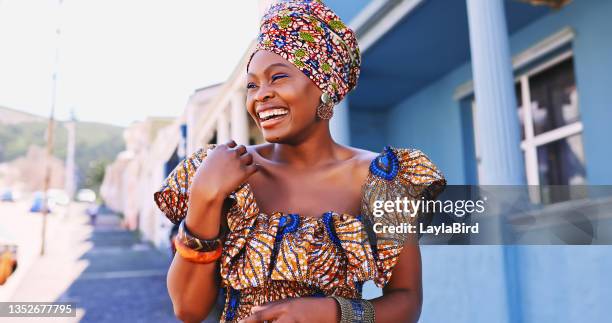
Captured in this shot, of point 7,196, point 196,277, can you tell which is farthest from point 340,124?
point 7,196

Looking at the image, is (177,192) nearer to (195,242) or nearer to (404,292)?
(195,242)

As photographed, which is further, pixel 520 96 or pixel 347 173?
pixel 520 96

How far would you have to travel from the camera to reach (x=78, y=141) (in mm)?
36094

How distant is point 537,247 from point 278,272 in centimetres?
268

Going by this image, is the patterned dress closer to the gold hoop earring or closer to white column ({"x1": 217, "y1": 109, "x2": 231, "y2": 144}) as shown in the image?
the gold hoop earring

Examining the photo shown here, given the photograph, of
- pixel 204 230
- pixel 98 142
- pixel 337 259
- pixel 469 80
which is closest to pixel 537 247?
pixel 337 259

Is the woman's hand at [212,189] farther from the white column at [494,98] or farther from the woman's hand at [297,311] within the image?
the white column at [494,98]

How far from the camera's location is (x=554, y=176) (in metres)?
5.53

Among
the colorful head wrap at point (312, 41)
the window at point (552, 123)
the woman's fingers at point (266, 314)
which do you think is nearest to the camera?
the woman's fingers at point (266, 314)

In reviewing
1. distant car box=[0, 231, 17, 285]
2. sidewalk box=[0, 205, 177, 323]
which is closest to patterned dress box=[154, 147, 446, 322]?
sidewalk box=[0, 205, 177, 323]

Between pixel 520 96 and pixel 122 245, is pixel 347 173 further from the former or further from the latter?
pixel 122 245

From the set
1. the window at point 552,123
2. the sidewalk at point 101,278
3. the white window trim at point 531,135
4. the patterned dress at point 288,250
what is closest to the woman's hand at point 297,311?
the patterned dress at point 288,250

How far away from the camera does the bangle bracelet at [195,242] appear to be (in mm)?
1065
